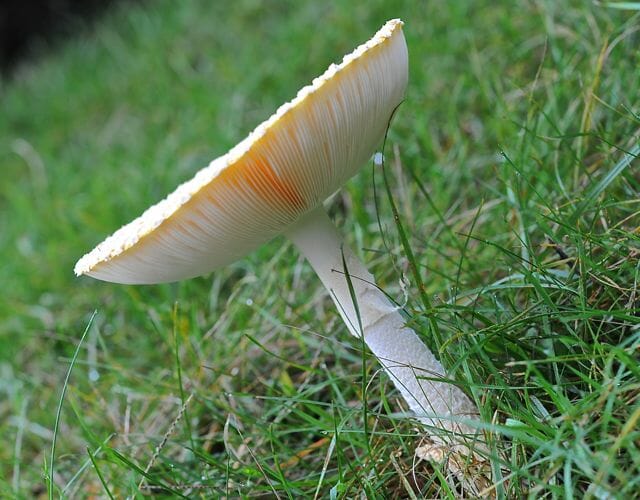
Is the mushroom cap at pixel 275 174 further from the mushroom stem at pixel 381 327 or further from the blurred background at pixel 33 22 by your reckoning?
the blurred background at pixel 33 22

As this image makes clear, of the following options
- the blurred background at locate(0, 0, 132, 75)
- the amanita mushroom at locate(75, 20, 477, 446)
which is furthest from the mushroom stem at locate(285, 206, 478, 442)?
the blurred background at locate(0, 0, 132, 75)

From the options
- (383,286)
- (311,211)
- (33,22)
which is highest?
(33,22)

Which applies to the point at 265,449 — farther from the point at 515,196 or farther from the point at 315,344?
the point at 515,196

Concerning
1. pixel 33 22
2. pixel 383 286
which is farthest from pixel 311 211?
pixel 33 22

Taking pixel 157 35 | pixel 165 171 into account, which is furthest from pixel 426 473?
pixel 157 35

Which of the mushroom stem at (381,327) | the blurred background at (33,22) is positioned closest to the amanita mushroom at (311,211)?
the mushroom stem at (381,327)

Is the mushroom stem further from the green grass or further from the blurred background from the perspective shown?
the blurred background

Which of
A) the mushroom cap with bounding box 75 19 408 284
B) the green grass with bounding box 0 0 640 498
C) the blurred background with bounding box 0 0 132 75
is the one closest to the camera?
the mushroom cap with bounding box 75 19 408 284

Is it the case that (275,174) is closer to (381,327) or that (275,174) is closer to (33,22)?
(381,327)
